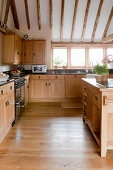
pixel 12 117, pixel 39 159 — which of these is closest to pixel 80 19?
pixel 12 117

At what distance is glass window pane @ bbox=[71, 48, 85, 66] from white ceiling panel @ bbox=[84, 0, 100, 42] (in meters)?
0.52

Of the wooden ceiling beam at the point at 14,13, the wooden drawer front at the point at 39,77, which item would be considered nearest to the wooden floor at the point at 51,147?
the wooden drawer front at the point at 39,77

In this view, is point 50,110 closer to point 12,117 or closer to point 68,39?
point 12,117

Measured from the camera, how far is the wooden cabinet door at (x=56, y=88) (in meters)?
5.84

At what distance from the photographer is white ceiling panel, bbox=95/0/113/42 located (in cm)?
557

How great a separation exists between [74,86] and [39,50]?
1.82 meters

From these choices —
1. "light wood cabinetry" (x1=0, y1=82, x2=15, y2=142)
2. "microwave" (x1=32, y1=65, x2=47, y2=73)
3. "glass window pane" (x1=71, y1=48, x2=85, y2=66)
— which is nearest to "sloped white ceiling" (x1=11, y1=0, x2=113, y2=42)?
"glass window pane" (x1=71, y1=48, x2=85, y2=66)

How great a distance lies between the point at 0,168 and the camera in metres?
2.00

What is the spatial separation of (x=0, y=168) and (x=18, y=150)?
47cm

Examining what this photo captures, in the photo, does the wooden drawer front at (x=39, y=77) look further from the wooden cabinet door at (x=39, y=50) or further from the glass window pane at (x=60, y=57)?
the glass window pane at (x=60, y=57)

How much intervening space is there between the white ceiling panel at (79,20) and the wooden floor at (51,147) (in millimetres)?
3752

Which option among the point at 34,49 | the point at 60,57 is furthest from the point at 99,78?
the point at 60,57

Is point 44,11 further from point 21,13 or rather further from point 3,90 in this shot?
point 3,90

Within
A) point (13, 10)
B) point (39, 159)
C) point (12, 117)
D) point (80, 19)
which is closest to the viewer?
point (39, 159)
